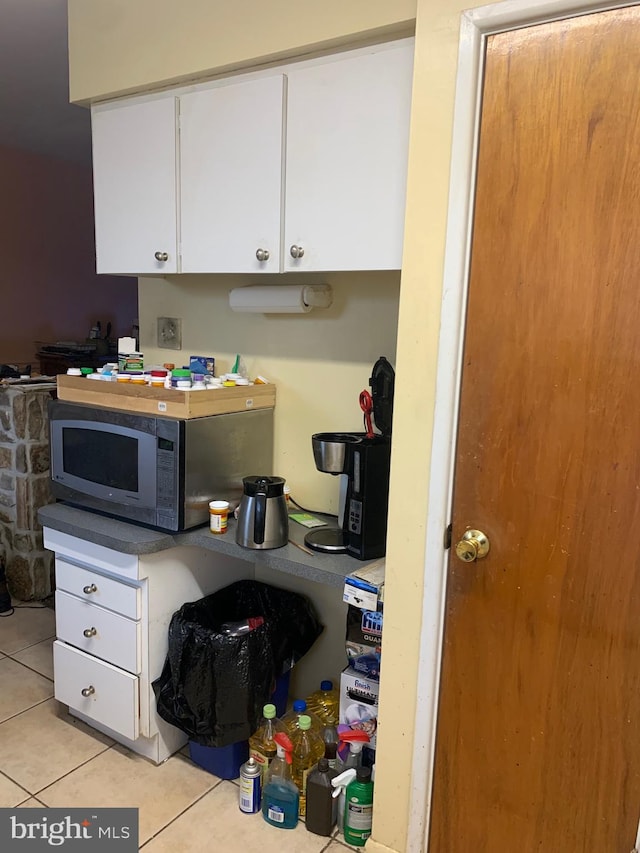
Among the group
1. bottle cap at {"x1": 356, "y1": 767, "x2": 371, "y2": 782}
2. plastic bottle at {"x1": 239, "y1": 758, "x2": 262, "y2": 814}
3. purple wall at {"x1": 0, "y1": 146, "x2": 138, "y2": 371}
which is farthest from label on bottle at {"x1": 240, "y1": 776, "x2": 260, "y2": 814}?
purple wall at {"x1": 0, "y1": 146, "x2": 138, "y2": 371}

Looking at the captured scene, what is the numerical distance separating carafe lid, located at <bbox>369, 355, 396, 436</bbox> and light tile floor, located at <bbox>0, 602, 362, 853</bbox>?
1210 mm

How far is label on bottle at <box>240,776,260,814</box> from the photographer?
71.7 inches

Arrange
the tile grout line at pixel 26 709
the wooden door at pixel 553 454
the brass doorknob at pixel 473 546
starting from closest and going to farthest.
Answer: the wooden door at pixel 553 454
the brass doorknob at pixel 473 546
the tile grout line at pixel 26 709

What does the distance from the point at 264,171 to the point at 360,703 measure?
1.57m

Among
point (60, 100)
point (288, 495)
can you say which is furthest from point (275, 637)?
point (60, 100)

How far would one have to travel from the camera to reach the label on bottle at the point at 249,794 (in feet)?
5.98

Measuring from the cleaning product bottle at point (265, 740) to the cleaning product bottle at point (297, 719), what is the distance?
0.02 metres

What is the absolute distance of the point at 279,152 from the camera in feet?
5.74

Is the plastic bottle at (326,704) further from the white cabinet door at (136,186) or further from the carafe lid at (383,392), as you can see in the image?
the white cabinet door at (136,186)

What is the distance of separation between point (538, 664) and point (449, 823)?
20.0 inches

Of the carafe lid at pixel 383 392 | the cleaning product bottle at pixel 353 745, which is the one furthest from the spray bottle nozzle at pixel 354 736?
the carafe lid at pixel 383 392

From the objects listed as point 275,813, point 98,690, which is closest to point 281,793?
point 275,813

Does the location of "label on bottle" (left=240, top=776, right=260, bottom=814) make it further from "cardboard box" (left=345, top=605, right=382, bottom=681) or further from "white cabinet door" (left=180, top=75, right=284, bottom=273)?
"white cabinet door" (left=180, top=75, right=284, bottom=273)

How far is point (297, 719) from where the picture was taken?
194 cm
